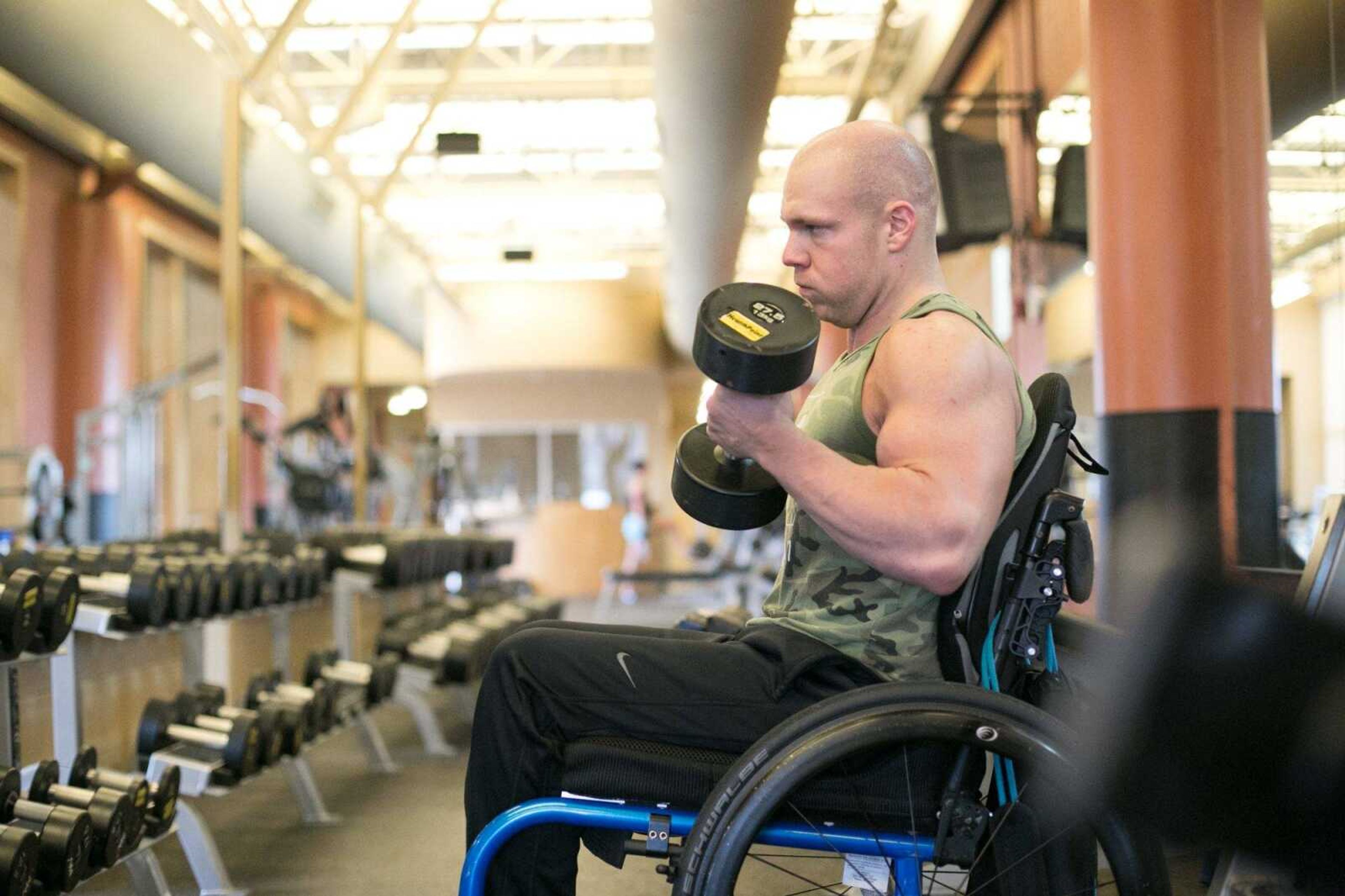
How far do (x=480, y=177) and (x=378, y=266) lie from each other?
2.36 m

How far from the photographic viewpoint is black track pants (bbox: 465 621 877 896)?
1.26m

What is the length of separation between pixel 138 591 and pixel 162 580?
0.08 m

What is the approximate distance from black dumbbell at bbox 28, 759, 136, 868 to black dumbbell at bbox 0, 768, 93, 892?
39 mm

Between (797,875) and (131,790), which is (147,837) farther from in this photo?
(797,875)

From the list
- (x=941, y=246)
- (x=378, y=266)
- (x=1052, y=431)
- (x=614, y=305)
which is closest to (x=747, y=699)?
(x=1052, y=431)

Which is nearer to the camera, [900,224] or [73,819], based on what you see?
[900,224]

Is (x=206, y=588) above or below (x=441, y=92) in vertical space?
below

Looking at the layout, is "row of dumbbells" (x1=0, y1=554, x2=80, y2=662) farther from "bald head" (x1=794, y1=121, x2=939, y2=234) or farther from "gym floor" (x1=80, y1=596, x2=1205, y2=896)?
"bald head" (x1=794, y1=121, x2=939, y2=234)

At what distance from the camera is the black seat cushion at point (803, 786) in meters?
1.22

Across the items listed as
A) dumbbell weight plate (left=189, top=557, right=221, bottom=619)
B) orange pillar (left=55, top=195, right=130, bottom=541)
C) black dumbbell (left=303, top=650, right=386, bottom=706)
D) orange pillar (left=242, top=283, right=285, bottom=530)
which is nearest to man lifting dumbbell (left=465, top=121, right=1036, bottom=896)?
dumbbell weight plate (left=189, top=557, right=221, bottom=619)

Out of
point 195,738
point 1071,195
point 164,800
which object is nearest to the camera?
point 164,800

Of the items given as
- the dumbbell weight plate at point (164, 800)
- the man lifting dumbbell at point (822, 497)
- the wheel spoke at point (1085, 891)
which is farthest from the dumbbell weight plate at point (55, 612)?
the wheel spoke at point (1085, 891)

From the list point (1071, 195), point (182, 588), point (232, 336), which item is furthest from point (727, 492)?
point (1071, 195)

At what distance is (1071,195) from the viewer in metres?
4.69
